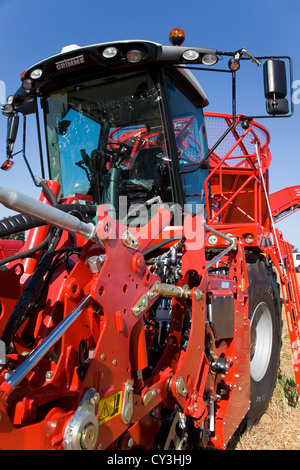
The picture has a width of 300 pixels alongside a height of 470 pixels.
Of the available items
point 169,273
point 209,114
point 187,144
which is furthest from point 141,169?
point 209,114

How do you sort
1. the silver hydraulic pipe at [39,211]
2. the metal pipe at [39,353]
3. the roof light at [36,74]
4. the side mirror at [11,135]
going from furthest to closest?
the side mirror at [11,135] < the roof light at [36,74] < the metal pipe at [39,353] < the silver hydraulic pipe at [39,211]

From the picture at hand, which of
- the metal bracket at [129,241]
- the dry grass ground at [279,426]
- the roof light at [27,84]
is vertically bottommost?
the dry grass ground at [279,426]

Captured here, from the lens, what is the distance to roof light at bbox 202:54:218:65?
2.78 m

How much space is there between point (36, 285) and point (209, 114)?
12.3 feet

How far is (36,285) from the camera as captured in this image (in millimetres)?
1792

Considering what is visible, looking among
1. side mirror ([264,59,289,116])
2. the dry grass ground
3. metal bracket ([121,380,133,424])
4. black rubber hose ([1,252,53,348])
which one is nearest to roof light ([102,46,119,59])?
side mirror ([264,59,289,116])

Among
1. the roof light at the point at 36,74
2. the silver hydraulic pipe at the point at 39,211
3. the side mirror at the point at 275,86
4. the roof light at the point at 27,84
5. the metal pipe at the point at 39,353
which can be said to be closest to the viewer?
the silver hydraulic pipe at the point at 39,211

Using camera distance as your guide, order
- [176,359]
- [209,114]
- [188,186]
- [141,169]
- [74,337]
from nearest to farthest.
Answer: [74,337]
[176,359]
[141,169]
[188,186]
[209,114]

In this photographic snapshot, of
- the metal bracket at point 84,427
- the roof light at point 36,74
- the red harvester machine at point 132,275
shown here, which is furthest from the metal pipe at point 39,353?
the roof light at point 36,74

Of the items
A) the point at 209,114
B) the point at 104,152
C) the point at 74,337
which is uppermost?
the point at 209,114

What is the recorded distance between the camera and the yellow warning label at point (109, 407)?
4.83 feet

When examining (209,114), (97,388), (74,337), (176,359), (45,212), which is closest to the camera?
(45,212)

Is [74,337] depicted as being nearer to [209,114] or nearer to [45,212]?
[45,212]

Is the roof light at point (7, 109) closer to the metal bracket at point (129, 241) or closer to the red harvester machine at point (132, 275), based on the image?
the red harvester machine at point (132, 275)
